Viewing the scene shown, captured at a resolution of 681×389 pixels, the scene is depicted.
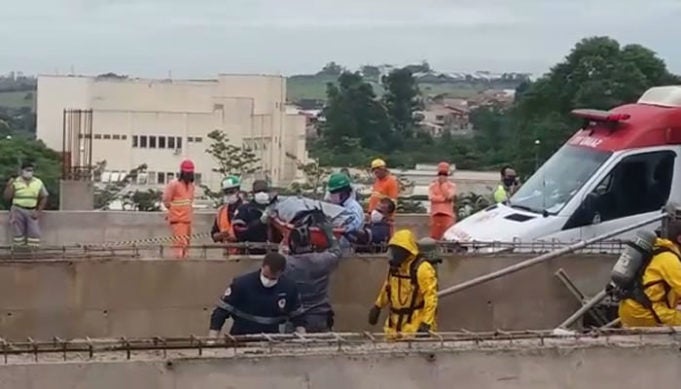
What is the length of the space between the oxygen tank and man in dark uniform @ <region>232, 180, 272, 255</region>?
5.38 m

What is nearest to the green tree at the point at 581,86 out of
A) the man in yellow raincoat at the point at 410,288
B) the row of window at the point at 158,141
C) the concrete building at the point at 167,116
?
the concrete building at the point at 167,116

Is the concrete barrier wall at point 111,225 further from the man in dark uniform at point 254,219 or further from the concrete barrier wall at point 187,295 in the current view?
the concrete barrier wall at point 187,295

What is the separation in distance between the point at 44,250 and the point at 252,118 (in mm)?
47767

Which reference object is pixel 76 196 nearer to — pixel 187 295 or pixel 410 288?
pixel 187 295

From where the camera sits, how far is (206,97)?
239ft

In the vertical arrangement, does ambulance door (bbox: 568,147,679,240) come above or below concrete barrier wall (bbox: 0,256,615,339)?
above

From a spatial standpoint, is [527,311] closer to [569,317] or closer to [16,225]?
[569,317]

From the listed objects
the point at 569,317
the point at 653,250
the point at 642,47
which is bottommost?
the point at 569,317

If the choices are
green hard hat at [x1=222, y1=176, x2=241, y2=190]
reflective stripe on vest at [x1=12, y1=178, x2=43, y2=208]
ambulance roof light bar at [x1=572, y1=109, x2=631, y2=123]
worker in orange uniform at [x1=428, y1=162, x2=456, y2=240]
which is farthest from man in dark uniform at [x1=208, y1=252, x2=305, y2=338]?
reflective stripe on vest at [x1=12, y1=178, x2=43, y2=208]

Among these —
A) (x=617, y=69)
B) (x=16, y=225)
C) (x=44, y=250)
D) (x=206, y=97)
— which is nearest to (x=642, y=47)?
(x=617, y=69)

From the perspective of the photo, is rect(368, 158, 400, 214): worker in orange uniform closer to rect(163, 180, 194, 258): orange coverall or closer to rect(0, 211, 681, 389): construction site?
rect(0, 211, 681, 389): construction site

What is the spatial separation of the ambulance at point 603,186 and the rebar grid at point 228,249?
0.46 meters

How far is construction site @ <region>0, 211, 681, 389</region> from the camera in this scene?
898 cm

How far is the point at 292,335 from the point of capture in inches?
377
